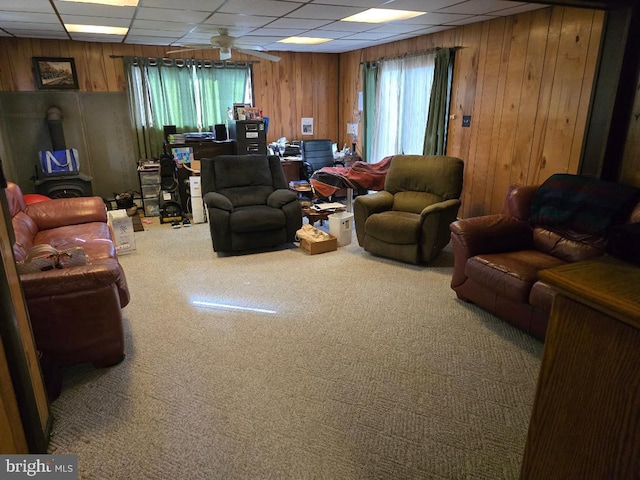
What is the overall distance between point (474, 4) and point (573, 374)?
369 cm

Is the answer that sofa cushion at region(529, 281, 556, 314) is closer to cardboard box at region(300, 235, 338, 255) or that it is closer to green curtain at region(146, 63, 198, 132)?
cardboard box at region(300, 235, 338, 255)

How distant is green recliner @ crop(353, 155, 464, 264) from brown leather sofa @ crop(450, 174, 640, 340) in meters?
0.64

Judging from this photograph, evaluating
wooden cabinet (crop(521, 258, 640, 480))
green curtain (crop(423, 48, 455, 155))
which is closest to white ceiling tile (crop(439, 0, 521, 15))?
green curtain (crop(423, 48, 455, 155))

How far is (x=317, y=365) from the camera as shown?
A: 7.94ft

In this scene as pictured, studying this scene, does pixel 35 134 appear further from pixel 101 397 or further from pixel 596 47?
pixel 596 47

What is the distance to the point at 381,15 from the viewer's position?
4176 mm

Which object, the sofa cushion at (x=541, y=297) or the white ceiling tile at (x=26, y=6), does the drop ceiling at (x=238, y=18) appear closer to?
the white ceiling tile at (x=26, y=6)

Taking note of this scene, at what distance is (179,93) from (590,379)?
6393 millimetres

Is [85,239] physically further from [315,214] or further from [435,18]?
[435,18]

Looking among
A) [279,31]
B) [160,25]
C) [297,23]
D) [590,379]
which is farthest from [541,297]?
[160,25]

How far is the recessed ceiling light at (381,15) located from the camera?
4.01 metres

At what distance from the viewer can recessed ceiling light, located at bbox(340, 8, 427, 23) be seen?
4006 mm

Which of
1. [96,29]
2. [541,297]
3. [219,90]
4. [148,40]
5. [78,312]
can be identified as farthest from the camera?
[219,90]

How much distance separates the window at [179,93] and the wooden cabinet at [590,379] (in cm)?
621
